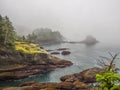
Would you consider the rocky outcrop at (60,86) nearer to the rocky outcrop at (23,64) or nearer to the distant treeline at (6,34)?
the rocky outcrop at (23,64)

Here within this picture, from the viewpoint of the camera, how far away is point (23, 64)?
104 meters

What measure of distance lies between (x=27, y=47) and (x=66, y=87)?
4573 centimetres

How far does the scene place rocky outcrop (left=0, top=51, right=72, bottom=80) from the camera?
95000 mm

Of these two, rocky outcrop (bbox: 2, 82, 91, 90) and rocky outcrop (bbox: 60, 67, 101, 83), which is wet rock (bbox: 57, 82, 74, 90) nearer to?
rocky outcrop (bbox: 2, 82, 91, 90)

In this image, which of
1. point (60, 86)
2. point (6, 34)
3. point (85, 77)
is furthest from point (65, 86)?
point (6, 34)

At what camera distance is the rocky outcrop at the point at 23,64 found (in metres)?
95.0

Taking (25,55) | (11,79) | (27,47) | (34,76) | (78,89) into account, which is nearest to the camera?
(78,89)

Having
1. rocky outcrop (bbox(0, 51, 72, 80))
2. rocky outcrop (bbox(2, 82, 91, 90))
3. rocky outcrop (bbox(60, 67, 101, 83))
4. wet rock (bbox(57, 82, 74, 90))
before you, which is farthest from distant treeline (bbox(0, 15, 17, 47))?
wet rock (bbox(57, 82, 74, 90))

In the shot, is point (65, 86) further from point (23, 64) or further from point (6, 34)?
point (6, 34)

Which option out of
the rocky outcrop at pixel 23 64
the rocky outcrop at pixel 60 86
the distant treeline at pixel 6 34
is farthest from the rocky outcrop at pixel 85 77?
the distant treeline at pixel 6 34

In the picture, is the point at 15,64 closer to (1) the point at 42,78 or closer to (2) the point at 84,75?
(1) the point at 42,78

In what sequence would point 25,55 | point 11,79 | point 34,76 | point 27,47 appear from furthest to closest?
1. point 27,47
2. point 25,55
3. point 34,76
4. point 11,79

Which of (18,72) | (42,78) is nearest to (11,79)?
(18,72)

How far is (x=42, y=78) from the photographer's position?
321ft
